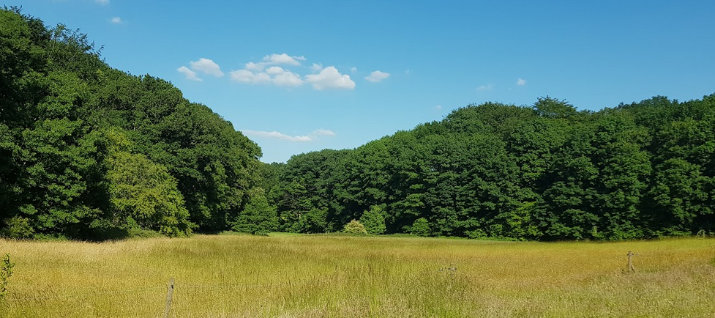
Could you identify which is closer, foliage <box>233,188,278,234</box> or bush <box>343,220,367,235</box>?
bush <box>343,220,367,235</box>

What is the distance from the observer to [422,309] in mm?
9961

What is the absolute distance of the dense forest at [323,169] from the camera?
26.6 meters

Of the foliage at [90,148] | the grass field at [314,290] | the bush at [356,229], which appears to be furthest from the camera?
the bush at [356,229]

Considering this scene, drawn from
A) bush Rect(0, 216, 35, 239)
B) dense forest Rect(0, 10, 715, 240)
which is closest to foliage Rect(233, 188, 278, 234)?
dense forest Rect(0, 10, 715, 240)

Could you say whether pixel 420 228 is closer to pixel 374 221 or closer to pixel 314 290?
pixel 374 221

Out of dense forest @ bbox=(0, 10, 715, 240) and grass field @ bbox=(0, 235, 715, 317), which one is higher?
dense forest @ bbox=(0, 10, 715, 240)

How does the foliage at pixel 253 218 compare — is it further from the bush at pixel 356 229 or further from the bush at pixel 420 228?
the bush at pixel 420 228

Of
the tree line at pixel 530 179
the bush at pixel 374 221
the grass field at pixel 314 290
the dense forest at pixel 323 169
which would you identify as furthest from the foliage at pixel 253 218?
the grass field at pixel 314 290

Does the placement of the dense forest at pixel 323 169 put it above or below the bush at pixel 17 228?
above

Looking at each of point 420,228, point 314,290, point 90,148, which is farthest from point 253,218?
point 314,290

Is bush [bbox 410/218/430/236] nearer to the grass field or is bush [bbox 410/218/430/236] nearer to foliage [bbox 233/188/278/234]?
foliage [bbox 233/188/278/234]

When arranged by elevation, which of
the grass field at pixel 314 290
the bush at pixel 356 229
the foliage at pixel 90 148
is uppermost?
the foliage at pixel 90 148

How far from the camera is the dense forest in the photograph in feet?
87.3

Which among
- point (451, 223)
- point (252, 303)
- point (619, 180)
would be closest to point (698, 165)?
point (619, 180)
